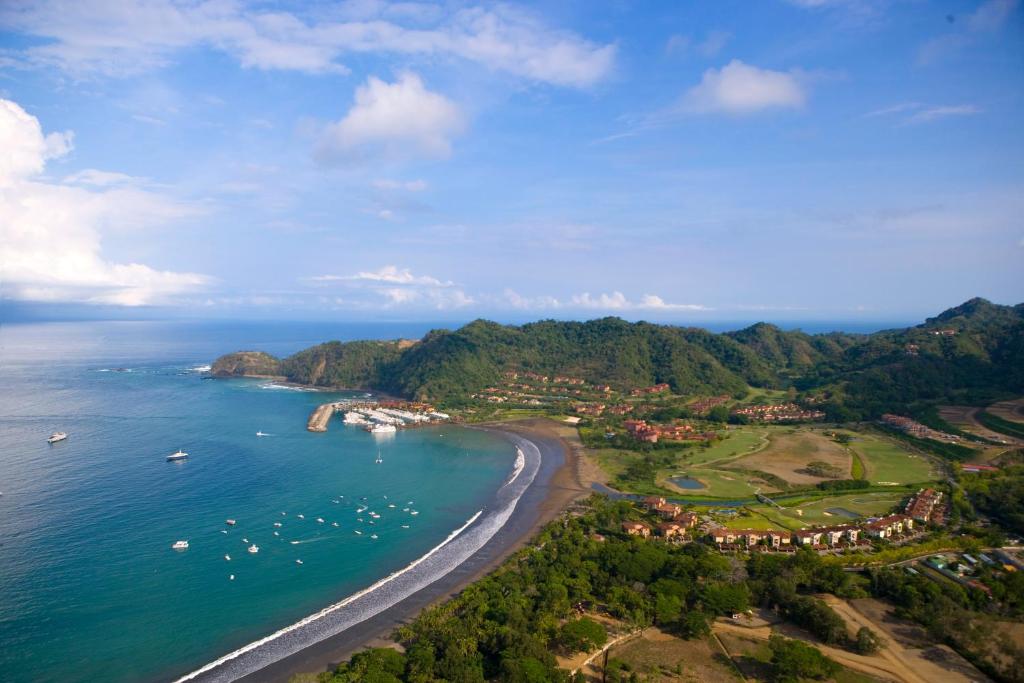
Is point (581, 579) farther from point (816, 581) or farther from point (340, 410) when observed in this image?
point (340, 410)

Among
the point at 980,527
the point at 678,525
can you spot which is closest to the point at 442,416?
the point at 678,525

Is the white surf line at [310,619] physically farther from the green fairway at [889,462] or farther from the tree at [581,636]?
the green fairway at [889,462]

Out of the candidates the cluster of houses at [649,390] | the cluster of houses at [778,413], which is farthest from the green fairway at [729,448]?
the cluster of houses at [649,390]

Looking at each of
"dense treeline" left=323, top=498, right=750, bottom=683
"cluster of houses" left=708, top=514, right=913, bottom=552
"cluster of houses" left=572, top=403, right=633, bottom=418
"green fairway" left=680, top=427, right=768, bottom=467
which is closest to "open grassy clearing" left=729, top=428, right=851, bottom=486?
"green fairway" left=680, top=427, right=768, bottom=467

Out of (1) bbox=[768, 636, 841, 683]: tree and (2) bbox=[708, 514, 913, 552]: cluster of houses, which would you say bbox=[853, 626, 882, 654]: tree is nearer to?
(1) bbox=[768, 636, 841, 683]: tree

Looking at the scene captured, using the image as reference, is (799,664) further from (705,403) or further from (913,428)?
(705,403)
